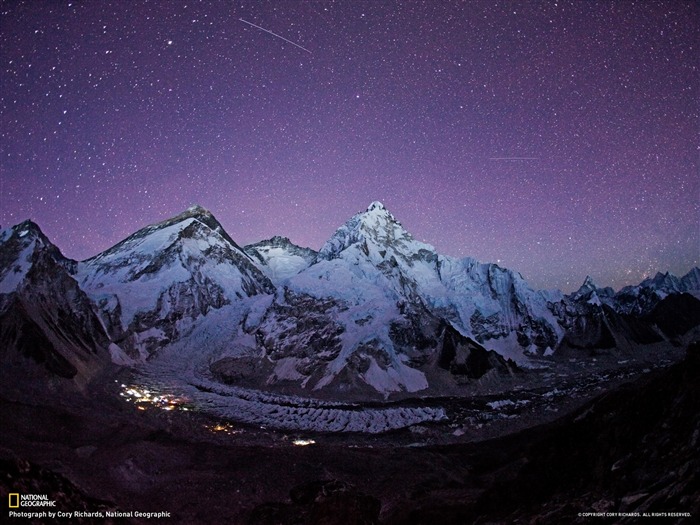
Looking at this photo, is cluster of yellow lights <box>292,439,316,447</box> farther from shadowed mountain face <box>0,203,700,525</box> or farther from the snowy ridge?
the snowy ridge

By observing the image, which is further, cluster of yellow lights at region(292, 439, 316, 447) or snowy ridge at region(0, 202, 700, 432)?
snowy ridge at region(0, 202, 700, 432)

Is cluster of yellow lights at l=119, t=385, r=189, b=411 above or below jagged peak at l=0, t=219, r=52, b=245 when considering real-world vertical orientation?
below

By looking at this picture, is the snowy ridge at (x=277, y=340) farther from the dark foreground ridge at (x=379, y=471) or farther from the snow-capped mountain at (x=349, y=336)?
the dark foreground ridge at (x=379, y=471)

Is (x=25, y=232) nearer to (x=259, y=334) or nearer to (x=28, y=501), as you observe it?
(x=259, y=334)

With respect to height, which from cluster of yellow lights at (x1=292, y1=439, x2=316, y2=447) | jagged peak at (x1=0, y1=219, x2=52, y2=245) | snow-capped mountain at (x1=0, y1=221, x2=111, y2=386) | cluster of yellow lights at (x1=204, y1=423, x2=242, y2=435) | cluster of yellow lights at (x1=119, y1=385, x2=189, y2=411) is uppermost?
jagged peak at (x1=0, y1=219, x2=52, y2=245)

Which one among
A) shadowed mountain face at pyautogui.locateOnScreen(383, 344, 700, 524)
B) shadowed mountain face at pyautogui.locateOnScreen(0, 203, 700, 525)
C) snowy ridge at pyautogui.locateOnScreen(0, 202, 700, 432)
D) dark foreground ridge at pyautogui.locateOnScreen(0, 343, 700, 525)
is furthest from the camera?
snowy ridge at pyautogui.locateOnScreen(0, 202, 700, 432)

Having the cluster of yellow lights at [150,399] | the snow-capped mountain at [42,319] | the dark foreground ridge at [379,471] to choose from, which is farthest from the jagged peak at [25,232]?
the dark foreground ridge at [379,471]

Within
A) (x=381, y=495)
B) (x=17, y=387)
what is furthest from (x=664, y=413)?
(x=17, y=387)

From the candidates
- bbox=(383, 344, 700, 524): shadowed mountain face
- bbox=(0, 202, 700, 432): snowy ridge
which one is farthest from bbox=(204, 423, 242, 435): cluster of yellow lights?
bbox=(383, 344, 700, 524): shadowed mountain face

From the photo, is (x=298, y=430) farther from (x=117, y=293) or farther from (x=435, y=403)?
(x=117, y=293)
